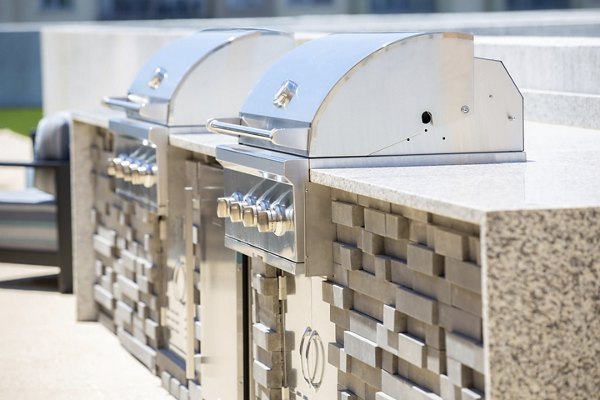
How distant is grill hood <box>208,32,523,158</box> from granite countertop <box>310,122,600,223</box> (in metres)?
0.12

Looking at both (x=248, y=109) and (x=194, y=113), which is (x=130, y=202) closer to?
(x=194, y=113)

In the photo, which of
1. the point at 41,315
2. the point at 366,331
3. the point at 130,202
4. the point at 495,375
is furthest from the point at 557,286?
the point at 41,315

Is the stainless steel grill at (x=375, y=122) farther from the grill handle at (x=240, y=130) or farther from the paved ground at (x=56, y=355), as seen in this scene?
the paved ground at (x=56, y=355)

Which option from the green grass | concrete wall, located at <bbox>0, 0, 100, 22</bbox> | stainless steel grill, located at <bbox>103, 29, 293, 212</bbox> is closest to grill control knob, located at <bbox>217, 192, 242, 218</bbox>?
stainless steel grill, located at <bbox>103, 29, 293, 212</bbox>

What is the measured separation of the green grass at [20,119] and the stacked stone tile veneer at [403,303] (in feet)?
64.6

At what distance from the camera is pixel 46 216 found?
26.8 ft

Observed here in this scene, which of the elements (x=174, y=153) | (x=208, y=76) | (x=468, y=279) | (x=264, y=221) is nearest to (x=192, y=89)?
(x=208, y=76)

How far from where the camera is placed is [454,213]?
9.84 feet

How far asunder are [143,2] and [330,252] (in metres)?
37.8

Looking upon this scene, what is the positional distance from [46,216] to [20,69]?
22310 millimetres

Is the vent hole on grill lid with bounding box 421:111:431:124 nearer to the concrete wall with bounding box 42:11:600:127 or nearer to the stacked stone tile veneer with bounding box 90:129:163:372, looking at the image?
the concrete wall with bounding box 42:11:600:127

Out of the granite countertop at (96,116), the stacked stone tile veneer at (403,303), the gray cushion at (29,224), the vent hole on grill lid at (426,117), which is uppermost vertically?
the vent hole on grill lid at (426,117)

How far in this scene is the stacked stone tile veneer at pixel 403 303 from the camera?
316cm

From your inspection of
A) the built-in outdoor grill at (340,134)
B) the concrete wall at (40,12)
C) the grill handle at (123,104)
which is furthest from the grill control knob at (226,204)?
the concrete wall at (40,12)
